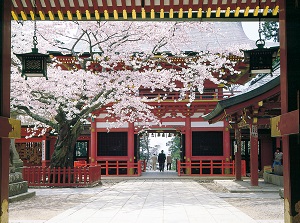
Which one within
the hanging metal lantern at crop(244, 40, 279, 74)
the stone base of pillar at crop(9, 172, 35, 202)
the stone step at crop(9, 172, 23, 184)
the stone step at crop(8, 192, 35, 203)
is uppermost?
the hanging metal lantern at crop(244, 40, 279, 74)

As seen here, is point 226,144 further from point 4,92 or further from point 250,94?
point 4,92

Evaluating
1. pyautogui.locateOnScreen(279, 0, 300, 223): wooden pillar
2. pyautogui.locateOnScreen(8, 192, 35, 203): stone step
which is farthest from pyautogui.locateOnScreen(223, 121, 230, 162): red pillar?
pyautogui.locateOnScreen(279, 0, 300, 223): wooden pillar

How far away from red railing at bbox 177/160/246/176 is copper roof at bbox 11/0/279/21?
701 inches

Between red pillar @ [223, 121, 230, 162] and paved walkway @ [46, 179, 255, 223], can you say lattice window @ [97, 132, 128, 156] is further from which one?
paved walkway @ [46, 179, 255, 223]

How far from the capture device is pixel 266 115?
17.5m

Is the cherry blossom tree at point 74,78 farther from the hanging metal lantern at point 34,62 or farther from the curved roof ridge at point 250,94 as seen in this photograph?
the hanging metal lantern at point 34,62

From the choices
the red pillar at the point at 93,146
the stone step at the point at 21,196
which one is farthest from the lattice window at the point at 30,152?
the stone step at the point at 21,196

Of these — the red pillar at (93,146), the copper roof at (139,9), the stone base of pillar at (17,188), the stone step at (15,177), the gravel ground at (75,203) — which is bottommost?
the gravel ground at (75,203)

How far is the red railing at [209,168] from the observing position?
949 inches

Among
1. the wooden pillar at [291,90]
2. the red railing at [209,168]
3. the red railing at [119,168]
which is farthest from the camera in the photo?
the red railing at [119,168]

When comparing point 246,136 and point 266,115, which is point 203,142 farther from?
point 266,115

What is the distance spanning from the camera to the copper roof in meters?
6.39

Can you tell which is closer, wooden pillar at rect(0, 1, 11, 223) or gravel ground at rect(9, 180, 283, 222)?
wooden pillar at rect(0, 1, 11, 223)

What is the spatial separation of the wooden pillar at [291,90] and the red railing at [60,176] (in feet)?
42.2
